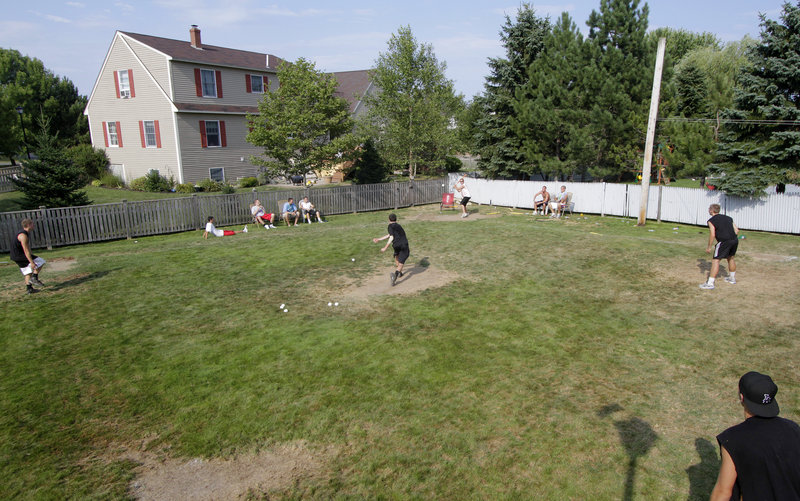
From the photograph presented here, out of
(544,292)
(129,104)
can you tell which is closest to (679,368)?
(544,292)

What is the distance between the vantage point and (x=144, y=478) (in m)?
5.57

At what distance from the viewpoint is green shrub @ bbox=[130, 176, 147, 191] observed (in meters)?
32.9

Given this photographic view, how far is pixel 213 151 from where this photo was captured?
34.2 m

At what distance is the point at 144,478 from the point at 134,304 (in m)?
6.62

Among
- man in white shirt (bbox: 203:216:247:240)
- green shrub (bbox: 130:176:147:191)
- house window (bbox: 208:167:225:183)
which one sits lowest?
man in white shirt (bbox: 203:216:247:240)

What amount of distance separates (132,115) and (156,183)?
585 cm

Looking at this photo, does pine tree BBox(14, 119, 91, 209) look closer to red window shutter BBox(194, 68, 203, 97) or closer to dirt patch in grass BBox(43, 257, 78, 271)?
dirt patch in grass BBox(43, 257, 78, 271)

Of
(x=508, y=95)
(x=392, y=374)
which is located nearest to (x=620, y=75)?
(x=508, y=95)

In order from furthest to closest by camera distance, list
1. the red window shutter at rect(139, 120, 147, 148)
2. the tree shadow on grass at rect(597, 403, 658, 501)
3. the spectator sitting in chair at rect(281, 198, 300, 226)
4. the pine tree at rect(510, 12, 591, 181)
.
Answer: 1. the red window shutter at rect(139, 120, 147, 148)
2. the pine tree at rect(510, 12, 591, 181)
3. the spectator sitting in chair at rect(281, 198, 300, 226)
4. the tree shadow on grass at rect(597, 403, 658, 501)

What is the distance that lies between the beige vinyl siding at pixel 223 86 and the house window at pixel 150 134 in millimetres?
2824

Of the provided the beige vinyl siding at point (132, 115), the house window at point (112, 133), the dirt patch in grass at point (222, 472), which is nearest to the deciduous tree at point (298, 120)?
the beige vinyl siding at point (132, 115)

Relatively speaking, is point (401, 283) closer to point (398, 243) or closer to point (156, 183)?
point (398, 243)

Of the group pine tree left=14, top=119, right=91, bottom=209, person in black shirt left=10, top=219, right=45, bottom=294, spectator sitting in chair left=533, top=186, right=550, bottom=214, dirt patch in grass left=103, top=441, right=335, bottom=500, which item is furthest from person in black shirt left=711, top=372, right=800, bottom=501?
pine tree left=14, top=119, right=91, bottom=209

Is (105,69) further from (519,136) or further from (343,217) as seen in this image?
(519,136)
